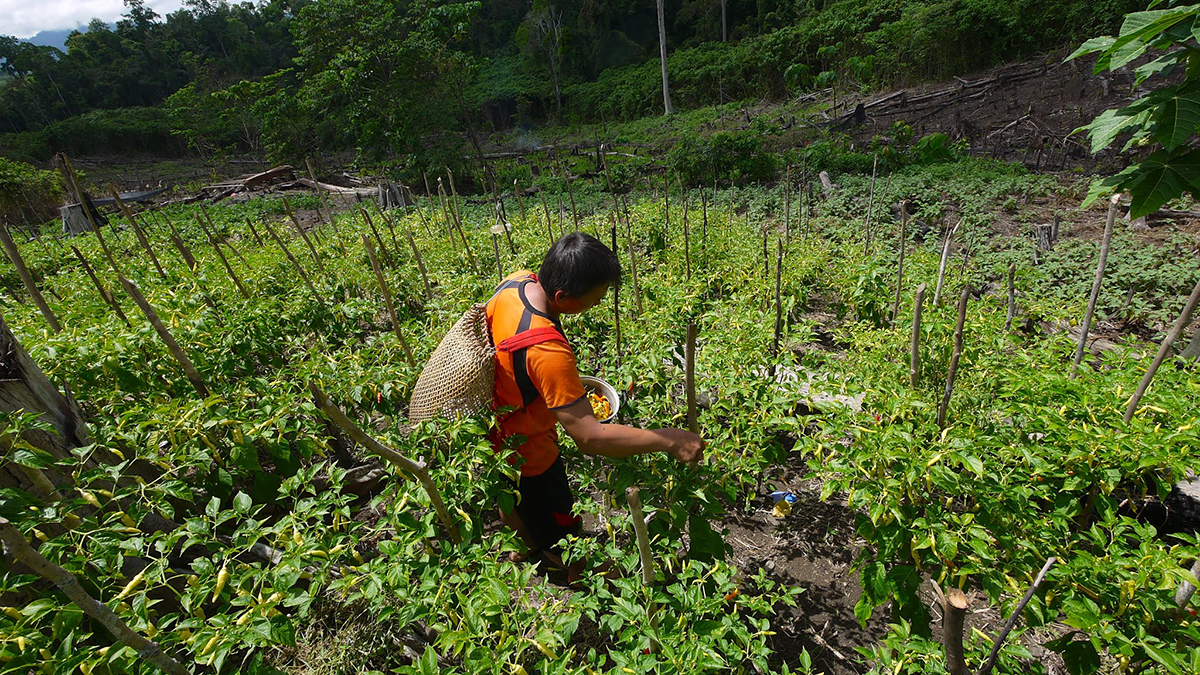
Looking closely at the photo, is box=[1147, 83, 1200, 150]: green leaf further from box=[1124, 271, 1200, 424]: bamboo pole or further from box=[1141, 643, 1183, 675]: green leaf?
box=[1141, 643, 1183, 675]: green leaf

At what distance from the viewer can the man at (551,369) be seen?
173 centimetres

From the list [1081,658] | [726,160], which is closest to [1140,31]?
[1081,658]

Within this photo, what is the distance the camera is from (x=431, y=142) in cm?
1477

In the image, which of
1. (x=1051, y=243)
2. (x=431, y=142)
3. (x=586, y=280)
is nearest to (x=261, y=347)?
(x=586, y=280)

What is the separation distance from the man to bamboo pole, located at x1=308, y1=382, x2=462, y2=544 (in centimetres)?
35

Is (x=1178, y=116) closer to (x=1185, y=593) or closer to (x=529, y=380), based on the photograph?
(x=1185, y=593)

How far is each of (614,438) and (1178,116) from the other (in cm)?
181

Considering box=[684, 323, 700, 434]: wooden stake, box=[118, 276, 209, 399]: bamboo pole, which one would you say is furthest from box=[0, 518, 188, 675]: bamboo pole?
box=[684, 323, 700, 434]: wooden stake

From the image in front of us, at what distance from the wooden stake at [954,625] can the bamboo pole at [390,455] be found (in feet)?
4.77

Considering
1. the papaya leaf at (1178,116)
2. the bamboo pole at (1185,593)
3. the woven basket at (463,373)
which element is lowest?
the bamboo pole at (1185,593)

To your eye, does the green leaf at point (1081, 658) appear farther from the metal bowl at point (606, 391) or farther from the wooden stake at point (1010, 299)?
the wooden stake at point (1010, 299)

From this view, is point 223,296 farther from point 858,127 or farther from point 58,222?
point 858,127

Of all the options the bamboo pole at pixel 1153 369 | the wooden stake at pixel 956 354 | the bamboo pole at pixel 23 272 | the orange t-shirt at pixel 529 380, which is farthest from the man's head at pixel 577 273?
the bamboo pole at pixel 23 272

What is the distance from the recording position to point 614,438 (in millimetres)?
1708
